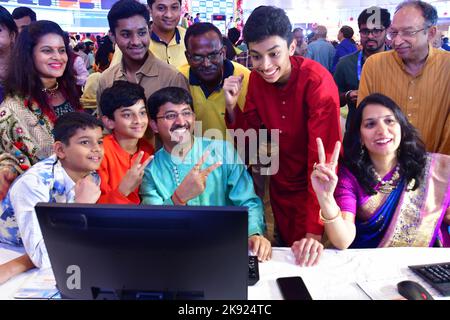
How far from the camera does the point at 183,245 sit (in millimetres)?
844

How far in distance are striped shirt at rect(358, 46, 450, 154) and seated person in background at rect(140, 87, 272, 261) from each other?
3.25ft

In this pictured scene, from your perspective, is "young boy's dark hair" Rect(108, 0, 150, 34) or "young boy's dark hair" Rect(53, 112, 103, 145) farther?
"young boy's dark hair" Rect(108, 0, 150, 34)

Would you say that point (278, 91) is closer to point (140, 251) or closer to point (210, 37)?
point (210, 37)

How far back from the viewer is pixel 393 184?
173 centimetres

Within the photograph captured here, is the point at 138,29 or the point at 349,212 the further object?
the point at 138,29

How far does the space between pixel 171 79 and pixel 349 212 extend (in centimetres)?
120

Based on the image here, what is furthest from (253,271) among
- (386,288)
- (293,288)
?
(386,288)

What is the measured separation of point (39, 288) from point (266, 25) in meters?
1.31

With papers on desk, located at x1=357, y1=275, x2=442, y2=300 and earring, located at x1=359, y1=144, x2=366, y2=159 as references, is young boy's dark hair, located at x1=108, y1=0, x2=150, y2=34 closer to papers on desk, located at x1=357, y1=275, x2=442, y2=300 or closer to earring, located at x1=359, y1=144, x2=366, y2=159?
earring, located at x1=359, y1=144, x2=366, y2=159

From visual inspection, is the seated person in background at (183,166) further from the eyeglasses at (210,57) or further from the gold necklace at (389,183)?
the gold necklace at (389,183)

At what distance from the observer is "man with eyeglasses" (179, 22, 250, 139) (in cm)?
217
